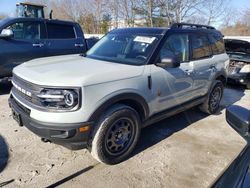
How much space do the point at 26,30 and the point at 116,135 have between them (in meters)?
4.57

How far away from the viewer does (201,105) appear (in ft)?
16.8

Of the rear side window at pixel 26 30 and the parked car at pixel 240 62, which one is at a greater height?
the rear side window at pixel 26 30

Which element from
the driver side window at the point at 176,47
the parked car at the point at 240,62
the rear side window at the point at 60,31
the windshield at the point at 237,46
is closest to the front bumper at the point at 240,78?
the parked car at the point at 240,62

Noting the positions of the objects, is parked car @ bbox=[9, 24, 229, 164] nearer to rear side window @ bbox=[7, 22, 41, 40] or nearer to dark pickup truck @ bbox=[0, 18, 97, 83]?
dark pickup truck @ bbox=[0, 18, 97, 83]

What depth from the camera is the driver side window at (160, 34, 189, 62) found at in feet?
12.2

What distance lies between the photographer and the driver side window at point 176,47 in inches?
147

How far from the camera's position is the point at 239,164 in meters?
1.57

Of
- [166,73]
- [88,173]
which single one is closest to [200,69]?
[166,73]

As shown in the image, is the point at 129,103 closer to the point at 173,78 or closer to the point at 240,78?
the point at 173,78

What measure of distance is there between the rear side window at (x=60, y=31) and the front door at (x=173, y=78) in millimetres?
4047

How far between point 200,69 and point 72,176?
9.46 feet

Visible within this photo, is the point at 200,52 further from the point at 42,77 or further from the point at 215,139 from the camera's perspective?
the point at 42,77

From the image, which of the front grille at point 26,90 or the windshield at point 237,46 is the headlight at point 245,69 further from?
the front grille at point 26,90

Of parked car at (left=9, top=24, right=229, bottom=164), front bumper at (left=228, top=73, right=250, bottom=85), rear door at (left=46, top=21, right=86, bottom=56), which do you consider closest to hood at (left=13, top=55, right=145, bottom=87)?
parked car at (left=9, top=24, right=229, bottom=164)
